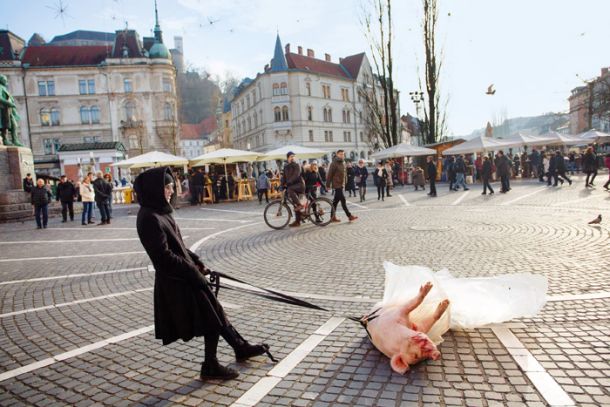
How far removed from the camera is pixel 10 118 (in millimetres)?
19625

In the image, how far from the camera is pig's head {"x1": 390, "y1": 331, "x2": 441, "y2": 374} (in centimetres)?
339

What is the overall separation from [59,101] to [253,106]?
95.8 ft

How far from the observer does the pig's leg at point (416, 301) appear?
3529 millimetres

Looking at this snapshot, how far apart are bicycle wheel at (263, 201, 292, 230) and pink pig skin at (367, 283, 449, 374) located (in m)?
7.92

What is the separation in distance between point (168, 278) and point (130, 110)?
66225 millimetres

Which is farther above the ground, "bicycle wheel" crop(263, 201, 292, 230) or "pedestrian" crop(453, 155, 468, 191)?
"pedestrian" crop(453, 155, 468, 191)

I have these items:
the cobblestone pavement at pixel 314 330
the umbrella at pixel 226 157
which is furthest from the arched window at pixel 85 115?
the cobblestone pavement at pixel 314 330

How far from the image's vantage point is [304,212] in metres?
11.7

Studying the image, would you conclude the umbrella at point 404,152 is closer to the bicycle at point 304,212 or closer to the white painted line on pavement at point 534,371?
the bicycle at point 304,212

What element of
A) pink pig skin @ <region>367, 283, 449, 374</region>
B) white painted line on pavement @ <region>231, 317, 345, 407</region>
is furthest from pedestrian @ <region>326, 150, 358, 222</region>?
pink pig skin @ <region>367, 283, 449, 374</region>

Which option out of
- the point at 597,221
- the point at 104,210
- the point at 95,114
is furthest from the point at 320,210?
the point at 95,114

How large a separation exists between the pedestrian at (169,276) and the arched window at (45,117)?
69.0 m

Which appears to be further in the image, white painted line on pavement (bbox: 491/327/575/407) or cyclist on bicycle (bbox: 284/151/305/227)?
cyclist on bicycle (bbox: 284/151/305/227)

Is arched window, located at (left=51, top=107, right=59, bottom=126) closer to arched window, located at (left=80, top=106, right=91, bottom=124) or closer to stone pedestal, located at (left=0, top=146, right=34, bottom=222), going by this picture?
arched window, located at (left=80, top=106, right=91, bottom=124)
